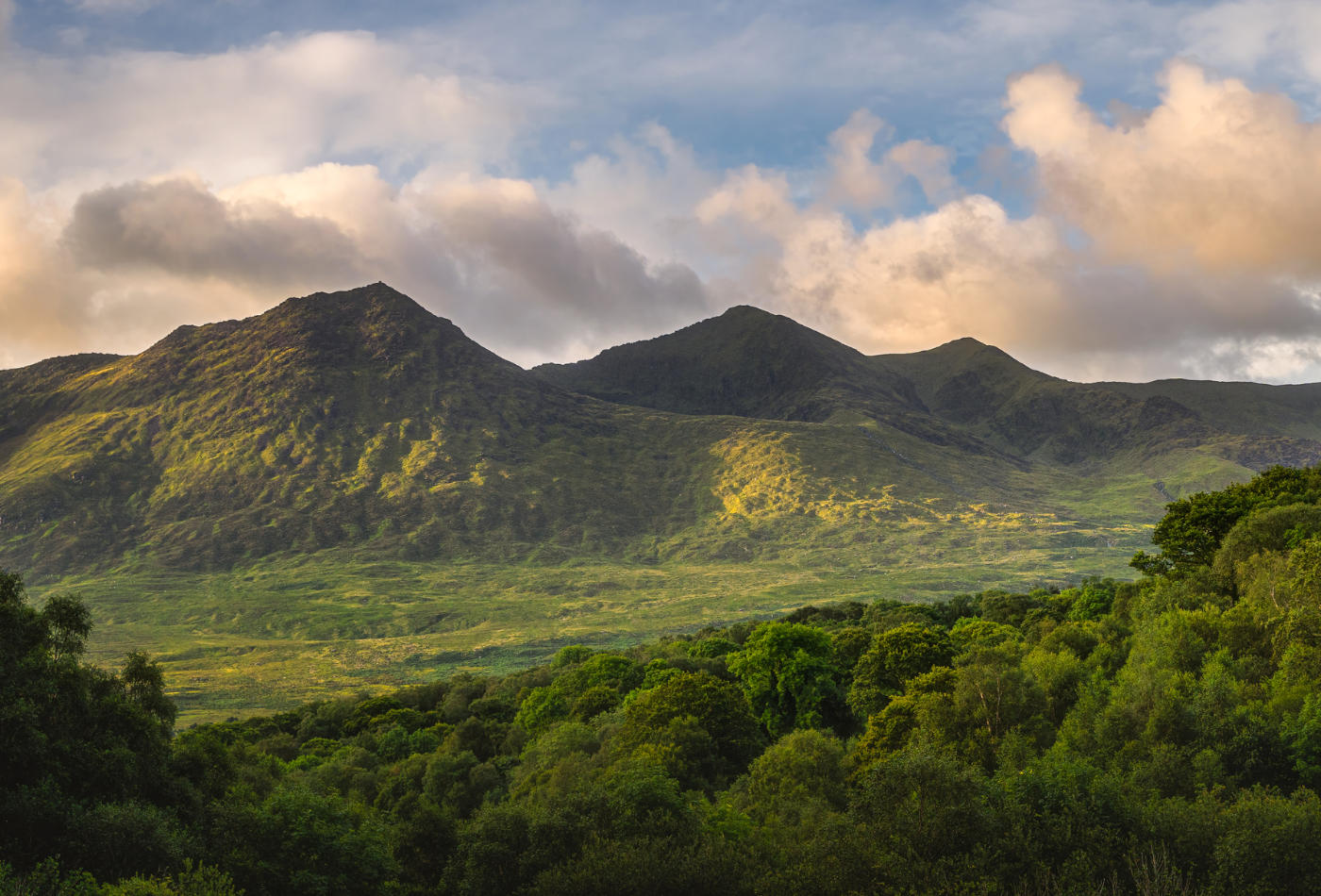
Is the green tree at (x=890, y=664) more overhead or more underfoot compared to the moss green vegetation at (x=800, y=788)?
more underfoot

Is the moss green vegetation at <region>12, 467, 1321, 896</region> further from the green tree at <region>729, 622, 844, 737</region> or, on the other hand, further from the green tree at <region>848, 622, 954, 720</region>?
the green tree at <region>729, 622, 844, 737</region>

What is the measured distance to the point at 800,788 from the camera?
2279 inches

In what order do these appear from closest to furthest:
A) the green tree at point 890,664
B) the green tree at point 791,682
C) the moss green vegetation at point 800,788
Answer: the moss green vegetation at point 800,788, the green tree at point 890,664, the green tree at point 791,682

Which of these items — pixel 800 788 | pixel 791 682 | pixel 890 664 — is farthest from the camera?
pixel 791 682

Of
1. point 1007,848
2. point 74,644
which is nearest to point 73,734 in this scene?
point 74,644

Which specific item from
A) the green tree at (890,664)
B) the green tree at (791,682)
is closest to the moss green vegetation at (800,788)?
the green tree at (890,664)

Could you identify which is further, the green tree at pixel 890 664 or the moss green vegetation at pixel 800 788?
the green tree at pixel 890 664

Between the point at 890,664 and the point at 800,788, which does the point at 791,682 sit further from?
the point at 800,788

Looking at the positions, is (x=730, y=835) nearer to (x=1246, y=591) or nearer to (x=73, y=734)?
(x=73, y=734)

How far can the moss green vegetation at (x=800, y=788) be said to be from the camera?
1454 inches

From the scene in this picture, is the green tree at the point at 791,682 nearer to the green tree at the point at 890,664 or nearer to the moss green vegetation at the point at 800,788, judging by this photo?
the green tree at the point at 890,664

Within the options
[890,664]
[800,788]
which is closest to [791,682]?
[890,664]

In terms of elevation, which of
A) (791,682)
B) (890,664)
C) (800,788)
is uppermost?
(890,664)

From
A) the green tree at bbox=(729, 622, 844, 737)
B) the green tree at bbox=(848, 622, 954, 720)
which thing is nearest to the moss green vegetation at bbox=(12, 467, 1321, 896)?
the green tree at bbox=(848, 622, 954, 720)
